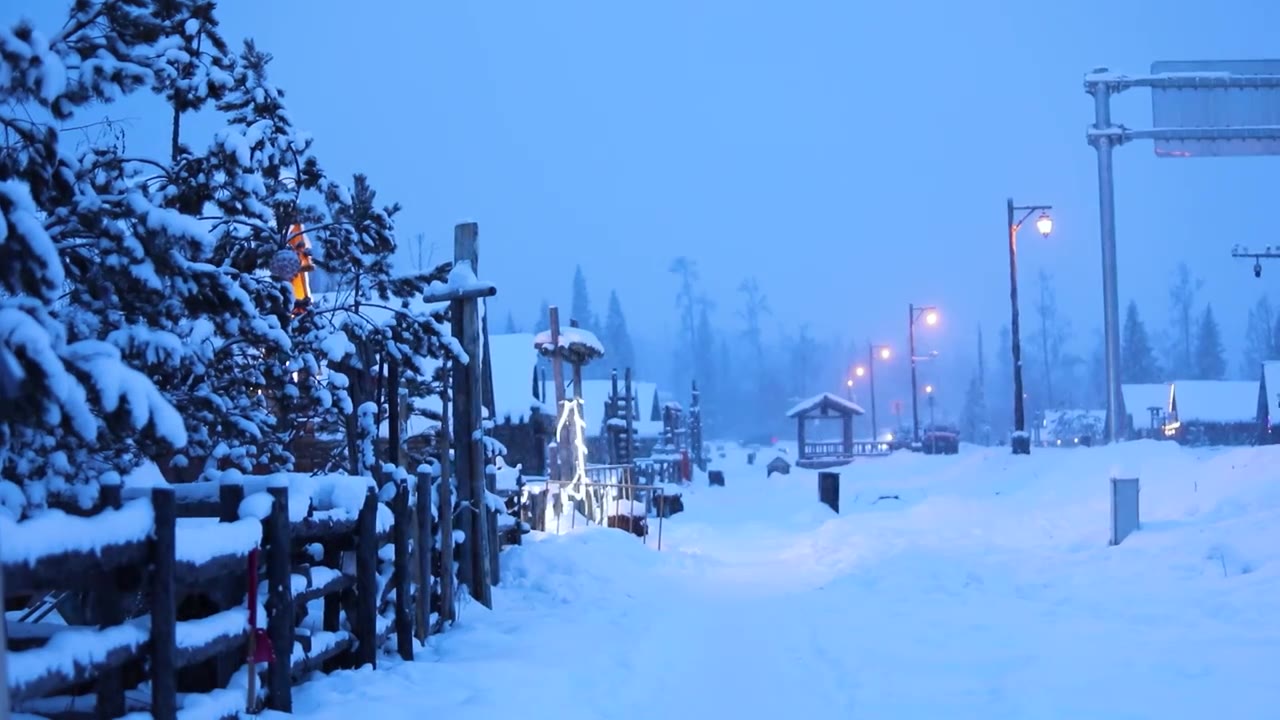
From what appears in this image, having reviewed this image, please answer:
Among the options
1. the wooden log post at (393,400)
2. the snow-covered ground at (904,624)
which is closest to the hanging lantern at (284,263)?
the wooden log post at (393,400)

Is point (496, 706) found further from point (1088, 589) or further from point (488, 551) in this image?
point (1088, 589)

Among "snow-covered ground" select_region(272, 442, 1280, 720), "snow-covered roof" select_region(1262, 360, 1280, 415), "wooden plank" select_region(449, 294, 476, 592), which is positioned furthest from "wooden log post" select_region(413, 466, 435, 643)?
"snow-covered roof" select_region(1262, 360, 1280, 415)

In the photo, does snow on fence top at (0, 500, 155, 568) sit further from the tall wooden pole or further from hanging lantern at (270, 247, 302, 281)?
the tall wooden pole

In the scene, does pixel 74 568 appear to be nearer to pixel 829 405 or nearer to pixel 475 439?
pixel 475 439

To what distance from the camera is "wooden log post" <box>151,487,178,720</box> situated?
5027 mm

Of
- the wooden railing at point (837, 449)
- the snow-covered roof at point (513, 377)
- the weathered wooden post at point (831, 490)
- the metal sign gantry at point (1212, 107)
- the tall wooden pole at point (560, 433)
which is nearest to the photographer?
the tall wooden pole at point (560, 433)

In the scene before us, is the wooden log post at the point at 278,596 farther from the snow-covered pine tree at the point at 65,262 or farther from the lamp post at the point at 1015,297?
the lamp post at the point at 1015,297

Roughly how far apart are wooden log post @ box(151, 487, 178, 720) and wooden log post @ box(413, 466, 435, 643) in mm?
4579

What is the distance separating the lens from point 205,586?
6.13m

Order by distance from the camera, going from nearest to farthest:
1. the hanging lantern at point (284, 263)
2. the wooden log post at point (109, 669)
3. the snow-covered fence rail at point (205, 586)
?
the snow-covered fence rail at point (205, 586) < the wooden log post at point (109, 669) < the hanging lantern at point (284, 263)

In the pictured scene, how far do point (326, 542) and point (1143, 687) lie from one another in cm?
551

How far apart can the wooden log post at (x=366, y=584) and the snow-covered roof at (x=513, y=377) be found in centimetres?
2932

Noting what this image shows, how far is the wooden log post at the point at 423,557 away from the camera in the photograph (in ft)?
31.7

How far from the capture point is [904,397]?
184 meters
